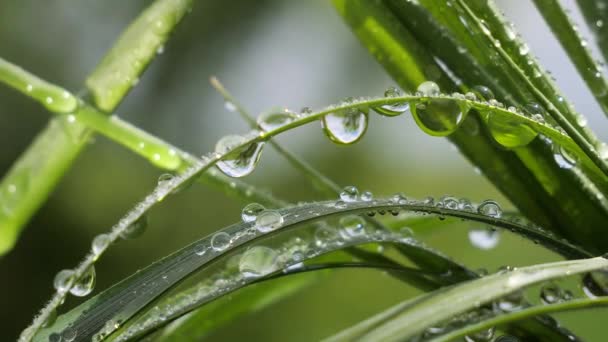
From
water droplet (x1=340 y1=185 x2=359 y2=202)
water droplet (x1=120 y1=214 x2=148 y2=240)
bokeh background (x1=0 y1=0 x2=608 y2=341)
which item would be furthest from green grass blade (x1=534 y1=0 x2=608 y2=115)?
bokeh background (x1=0 y1=0 x2=608 y2=341)

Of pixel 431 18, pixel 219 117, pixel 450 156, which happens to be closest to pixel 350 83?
pixel 219 117

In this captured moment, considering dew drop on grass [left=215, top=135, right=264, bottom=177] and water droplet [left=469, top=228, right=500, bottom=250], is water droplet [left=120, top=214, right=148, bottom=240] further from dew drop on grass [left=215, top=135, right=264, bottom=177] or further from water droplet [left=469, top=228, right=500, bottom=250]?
water droplet [left=469, top=228, right=500, bottom=250]

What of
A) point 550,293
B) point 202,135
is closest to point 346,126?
point 550,293

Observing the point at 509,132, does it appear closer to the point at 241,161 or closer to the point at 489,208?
the point at 489,208

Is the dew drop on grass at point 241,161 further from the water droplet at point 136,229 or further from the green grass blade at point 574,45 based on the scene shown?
the green grass blade at point 574,45

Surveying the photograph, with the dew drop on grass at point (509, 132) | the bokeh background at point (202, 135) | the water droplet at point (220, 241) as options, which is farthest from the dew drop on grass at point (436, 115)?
the bokeh background at point (202, 135)

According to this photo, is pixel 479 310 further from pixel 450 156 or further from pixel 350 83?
pixel 350 83
